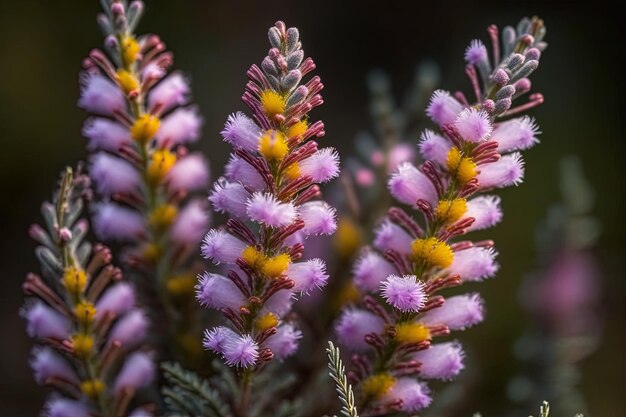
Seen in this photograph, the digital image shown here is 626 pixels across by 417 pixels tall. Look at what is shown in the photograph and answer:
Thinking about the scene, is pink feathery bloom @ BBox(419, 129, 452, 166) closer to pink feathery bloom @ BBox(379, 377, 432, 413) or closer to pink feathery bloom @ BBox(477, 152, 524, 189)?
pink feathery bloom @ BBox(477, 152, 524, 189)

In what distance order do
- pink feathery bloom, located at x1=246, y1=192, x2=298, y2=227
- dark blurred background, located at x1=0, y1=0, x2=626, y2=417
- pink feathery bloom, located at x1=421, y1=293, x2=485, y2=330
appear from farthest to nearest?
1. dark blurred background, located at x1=0, y1=0, x2=626, y2=417
2. pink feathery bloom, located at x1=421, y1=293, x2=485, y2=330
3. pink feathery bloom, located at x1=246, y1=192, x2=298, y2=227

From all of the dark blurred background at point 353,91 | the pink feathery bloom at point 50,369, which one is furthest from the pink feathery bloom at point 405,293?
the dark blurred background at point 353,91

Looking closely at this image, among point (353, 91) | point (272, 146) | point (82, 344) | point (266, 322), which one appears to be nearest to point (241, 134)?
point (272, 146)

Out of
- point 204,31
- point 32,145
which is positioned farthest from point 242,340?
point 204,31

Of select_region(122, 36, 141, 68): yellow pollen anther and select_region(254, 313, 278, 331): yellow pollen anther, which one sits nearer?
select_region(254, 313, 278, 331): yellow pollen anther

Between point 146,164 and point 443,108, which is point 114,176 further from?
point 443,108

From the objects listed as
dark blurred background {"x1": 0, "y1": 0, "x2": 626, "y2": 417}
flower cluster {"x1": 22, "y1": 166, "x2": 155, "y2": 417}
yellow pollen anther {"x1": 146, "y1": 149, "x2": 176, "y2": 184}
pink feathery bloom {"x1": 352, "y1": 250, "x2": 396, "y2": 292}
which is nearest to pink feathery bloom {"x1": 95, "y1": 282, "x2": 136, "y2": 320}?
flower cluster {"x1": 22, "y1": 166, "x2": 155, "y2": 417}
